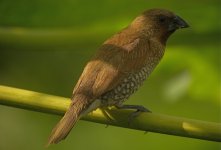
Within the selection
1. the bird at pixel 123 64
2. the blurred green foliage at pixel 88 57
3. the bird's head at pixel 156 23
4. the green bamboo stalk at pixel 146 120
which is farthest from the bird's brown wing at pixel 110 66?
the green bamboo stalk at pixel 146 120

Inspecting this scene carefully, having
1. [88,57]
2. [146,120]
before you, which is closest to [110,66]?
[88,57]

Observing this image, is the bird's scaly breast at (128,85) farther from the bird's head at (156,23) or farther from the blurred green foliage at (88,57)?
the bird's head at (156,23)

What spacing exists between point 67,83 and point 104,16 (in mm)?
1386

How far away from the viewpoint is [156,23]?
3801 mm

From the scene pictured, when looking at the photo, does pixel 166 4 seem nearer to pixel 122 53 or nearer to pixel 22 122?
pixel 122 53

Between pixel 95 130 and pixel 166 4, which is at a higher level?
pixel 166 4

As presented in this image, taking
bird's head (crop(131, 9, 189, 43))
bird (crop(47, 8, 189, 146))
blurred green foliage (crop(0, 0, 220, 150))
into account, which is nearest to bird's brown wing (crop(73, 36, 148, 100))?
bird (crop(47, 8, 189, 146))

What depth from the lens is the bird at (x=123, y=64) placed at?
307 centimetres

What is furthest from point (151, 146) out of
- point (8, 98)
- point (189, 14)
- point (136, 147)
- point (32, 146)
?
point (8, 98)

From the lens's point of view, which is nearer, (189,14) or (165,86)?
(189,14)

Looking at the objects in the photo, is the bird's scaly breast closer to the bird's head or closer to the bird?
the bird

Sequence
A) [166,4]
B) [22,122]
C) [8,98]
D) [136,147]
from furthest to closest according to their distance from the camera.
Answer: [22,122] < [136,147] < [166,4] < [8,98]

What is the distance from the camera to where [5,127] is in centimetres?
416

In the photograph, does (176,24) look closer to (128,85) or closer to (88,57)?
(128,85)
